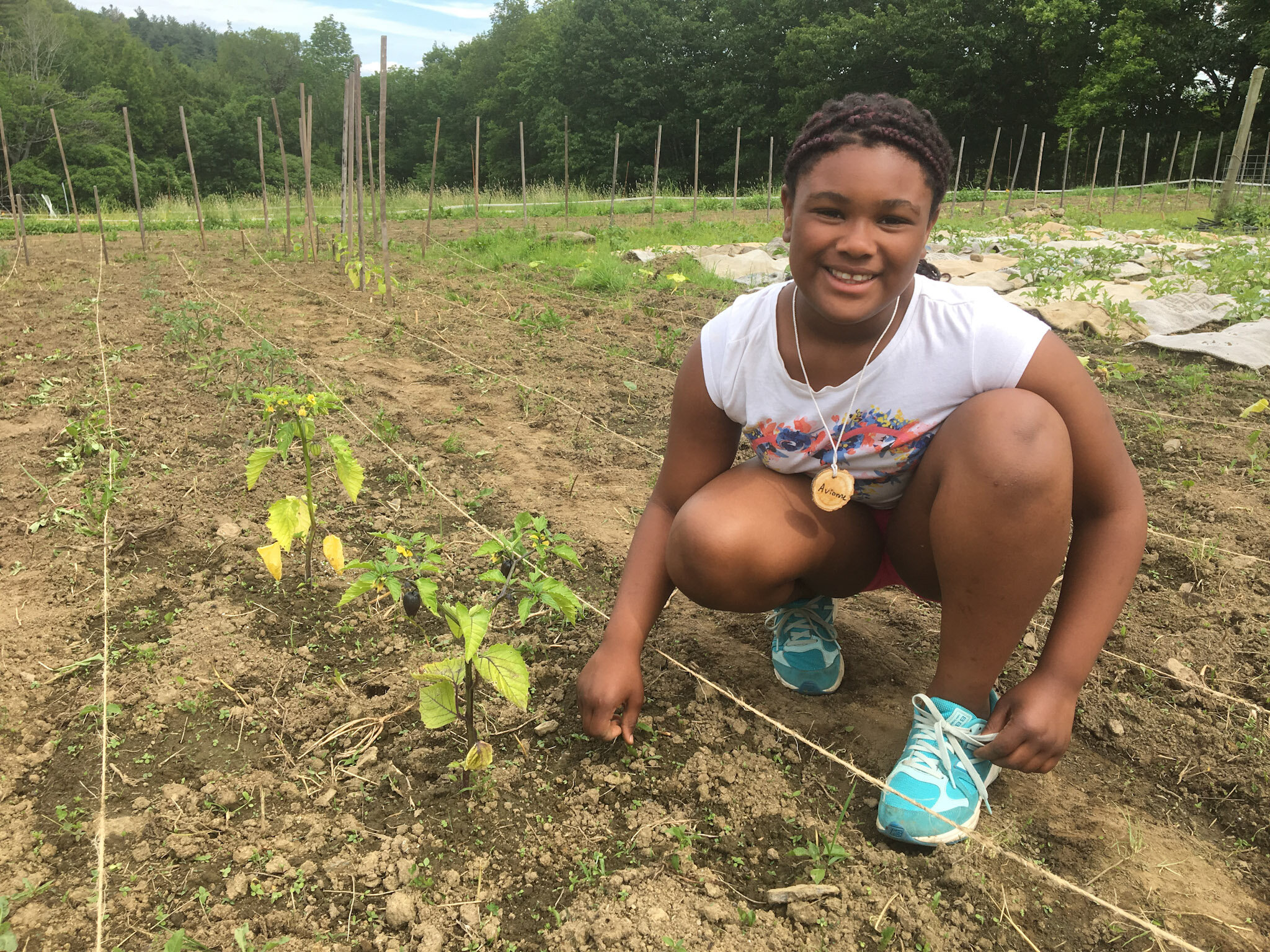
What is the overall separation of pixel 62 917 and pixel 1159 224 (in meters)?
13.6

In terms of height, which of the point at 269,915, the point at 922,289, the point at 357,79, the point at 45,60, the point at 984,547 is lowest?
the point at 269,915

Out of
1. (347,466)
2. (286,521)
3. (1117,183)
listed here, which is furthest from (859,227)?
(1117,183)

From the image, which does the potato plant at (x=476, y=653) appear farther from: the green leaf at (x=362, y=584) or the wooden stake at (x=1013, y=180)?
the wooden stake at (x=1013, y=180)

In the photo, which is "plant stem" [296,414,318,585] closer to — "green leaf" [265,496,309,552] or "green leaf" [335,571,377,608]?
"green leaf" [265,496,309,552]

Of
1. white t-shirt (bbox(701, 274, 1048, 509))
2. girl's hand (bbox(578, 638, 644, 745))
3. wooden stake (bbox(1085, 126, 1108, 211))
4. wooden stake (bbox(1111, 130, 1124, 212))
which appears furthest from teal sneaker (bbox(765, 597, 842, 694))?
wooden stake (bbox(1111, 130, 1124, 212))

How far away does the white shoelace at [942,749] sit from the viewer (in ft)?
4.36

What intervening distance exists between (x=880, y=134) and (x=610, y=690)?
0.98m

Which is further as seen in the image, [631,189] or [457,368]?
[631,189]

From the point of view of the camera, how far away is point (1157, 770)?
5.00 ft

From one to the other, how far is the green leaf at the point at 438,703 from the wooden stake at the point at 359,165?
14.5ft

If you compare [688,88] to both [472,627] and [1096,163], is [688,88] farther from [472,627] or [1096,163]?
[472,627]

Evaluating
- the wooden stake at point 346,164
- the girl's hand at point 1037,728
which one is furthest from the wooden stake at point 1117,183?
the girl's hand at point 1037,728

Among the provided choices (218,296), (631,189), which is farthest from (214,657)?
(631,189)

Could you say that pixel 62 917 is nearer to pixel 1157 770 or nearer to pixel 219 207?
pixel 1157 770
